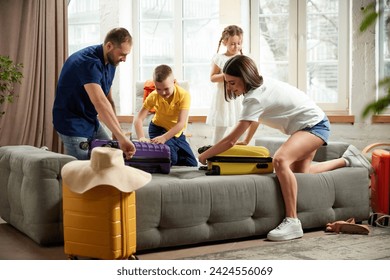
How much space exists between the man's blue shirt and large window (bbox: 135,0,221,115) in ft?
7.34

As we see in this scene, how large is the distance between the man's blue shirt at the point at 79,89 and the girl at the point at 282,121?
0.56 metres

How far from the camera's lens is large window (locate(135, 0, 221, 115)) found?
504 cm

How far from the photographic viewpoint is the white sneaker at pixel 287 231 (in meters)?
2.66

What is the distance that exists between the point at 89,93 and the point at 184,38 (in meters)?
2.53

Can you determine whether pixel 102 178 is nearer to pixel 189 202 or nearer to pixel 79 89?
pixel 189 202

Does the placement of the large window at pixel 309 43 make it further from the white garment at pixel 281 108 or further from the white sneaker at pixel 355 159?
the white garment at pixel 281 108

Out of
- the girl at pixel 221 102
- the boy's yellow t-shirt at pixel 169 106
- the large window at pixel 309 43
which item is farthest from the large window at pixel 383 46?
the boy's yellow t-shirt at pixel 169 106

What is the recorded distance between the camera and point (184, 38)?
16.8ft

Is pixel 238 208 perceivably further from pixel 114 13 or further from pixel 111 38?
pixel 114 13

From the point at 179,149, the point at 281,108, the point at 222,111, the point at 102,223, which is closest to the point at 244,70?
the point at 281,108

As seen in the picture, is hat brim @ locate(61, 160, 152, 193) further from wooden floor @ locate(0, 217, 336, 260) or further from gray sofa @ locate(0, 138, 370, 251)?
wooden floor @ locate(0, 217, 336, 260)
